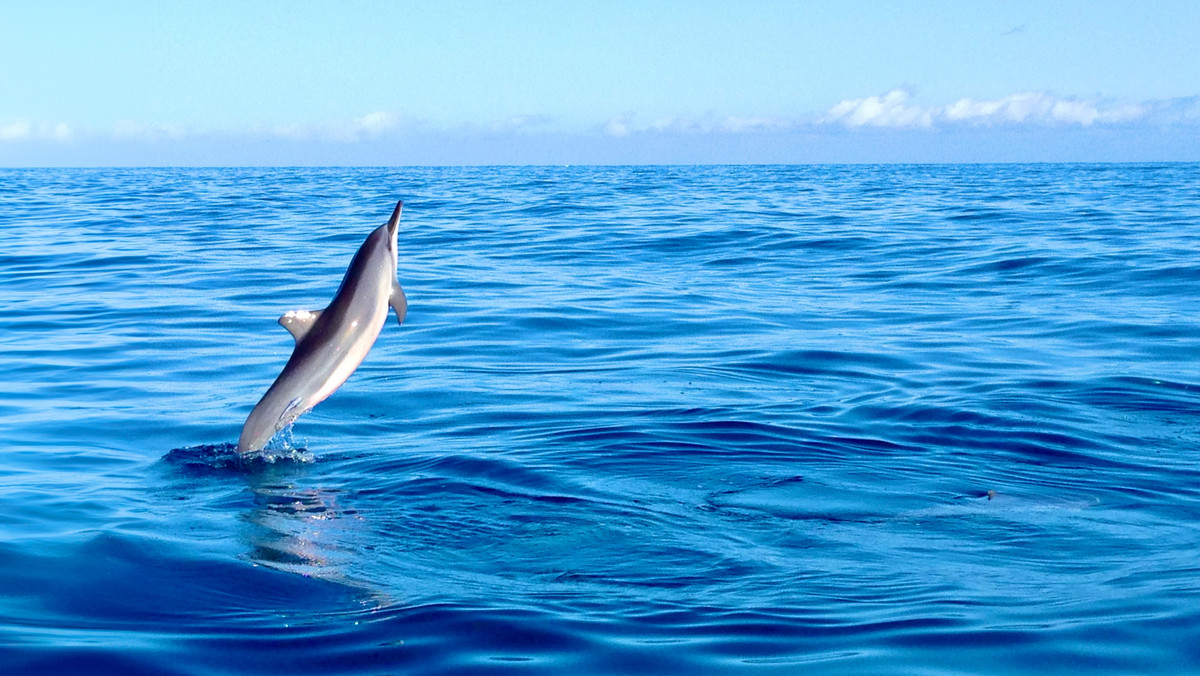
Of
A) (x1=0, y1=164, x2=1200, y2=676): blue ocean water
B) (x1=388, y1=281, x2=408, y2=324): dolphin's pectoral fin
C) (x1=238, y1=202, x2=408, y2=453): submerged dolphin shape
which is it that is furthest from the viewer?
(x1=388, y1=281, x2=408, y2=324): dolphin's pectoral fin

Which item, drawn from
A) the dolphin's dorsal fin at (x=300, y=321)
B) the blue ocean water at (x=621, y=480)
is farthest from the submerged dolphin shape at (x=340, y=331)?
the blue ocean water at (x=621, y=480)

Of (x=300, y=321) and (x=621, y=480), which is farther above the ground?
(x=300, y=321)

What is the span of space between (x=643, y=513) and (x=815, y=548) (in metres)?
1.14

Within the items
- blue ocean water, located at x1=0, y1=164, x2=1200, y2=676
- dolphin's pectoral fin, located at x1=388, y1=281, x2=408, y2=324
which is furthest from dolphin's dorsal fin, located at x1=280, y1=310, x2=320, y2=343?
blue ocean water, located at x1=0, y1=164, x2=1200, y2=676

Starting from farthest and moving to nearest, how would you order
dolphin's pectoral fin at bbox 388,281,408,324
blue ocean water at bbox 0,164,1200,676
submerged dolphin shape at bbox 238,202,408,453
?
dolphin's pectoral fin at bbox 388,281,408,324 < submerged dolphin shape at bbox 238,202,408,453 < blue ocean water at bbox 0,164,1200,676

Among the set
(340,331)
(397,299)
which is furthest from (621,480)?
(340,331)

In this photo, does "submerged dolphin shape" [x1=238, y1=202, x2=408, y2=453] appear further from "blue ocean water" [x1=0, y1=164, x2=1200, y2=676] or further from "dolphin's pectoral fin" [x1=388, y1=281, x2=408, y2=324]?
"blue ocean water" [x1=0, y1=164, x2=1200, y2=676]

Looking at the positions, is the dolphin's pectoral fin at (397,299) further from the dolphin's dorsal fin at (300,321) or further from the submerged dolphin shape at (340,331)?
the dolphin's dorsal fin at (300,321)

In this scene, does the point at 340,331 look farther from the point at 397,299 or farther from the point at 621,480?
the point at 621,480

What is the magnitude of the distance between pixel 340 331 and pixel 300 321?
0.35 meters

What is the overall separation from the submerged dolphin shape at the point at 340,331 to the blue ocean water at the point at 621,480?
0.81 m

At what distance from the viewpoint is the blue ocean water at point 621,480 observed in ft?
17.7

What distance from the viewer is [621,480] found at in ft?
27.3

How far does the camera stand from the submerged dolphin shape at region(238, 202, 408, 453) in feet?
21.7
